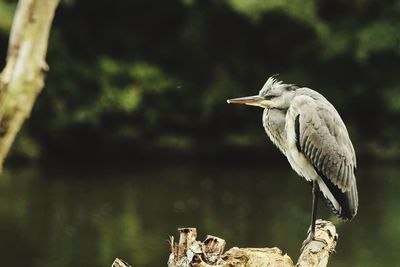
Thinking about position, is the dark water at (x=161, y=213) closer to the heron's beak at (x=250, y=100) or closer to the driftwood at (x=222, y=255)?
the heron's beak at (x=250, y=100)

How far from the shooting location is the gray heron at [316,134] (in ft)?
14.4

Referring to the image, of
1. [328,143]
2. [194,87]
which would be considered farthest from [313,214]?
[194,87]

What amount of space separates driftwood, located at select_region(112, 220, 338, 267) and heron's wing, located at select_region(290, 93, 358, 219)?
2.11ft

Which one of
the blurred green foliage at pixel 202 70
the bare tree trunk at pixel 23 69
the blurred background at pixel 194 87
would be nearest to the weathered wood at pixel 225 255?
the bare tree trunk at pixel 23 69

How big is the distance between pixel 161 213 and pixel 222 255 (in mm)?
7713

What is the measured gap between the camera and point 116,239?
951 centimetres

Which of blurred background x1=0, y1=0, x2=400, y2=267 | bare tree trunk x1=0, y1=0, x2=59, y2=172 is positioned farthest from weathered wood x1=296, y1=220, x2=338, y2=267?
blurred background x1=0, y1=0, x2=400, y2=267

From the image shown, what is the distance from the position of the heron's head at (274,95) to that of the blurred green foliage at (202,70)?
442 inches

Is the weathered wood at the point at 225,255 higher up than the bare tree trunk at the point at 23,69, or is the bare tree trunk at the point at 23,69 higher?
the bare tree trunk at the point at 23,69

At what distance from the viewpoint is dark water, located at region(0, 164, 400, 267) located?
8.99 meters

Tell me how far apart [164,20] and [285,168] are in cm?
419

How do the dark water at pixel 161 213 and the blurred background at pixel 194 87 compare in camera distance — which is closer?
the dark water at pixel 161 213

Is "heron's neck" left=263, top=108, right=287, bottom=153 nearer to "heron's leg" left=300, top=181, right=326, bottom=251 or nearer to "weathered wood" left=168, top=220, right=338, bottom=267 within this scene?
"heron's leg" left=300, top=181, right=326, bottom=251

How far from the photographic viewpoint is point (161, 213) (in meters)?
10.9
